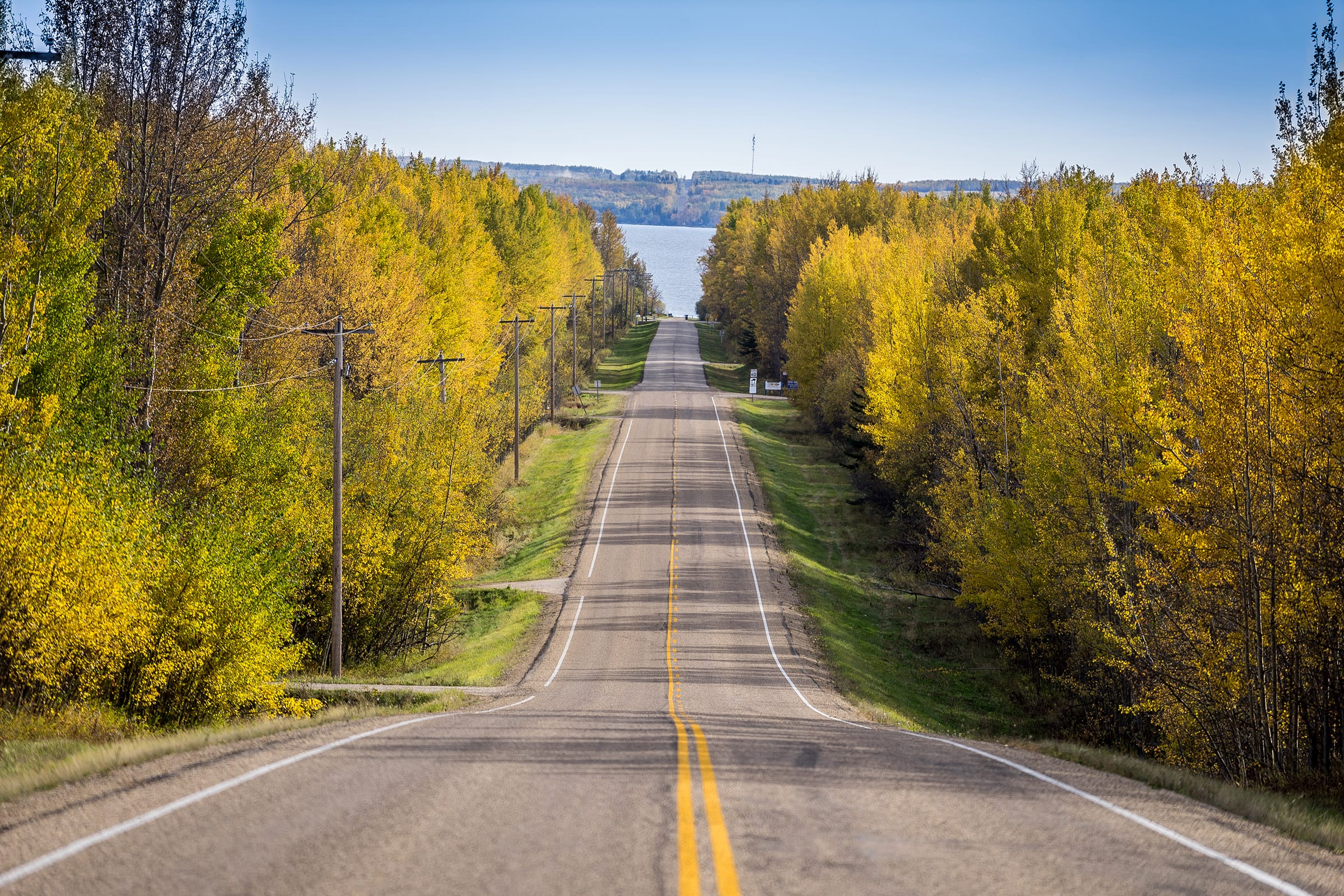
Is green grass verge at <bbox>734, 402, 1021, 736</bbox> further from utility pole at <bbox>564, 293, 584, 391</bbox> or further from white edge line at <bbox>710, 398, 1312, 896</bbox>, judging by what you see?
utility pole at <bbox>564, 293, 584, 391</bbox>

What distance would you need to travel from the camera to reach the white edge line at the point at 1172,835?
6.67 meters

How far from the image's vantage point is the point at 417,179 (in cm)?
6344

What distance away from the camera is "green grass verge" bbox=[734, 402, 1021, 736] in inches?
1118

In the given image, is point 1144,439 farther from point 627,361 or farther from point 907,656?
point 627,361

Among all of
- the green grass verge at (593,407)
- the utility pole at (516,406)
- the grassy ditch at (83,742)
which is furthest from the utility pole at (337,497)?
the green grass verge at (593,407)

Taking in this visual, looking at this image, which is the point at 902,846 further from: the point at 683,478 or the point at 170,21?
the point at 683,478

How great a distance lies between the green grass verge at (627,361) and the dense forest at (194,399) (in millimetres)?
49001

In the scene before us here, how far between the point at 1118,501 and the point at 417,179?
155 feet

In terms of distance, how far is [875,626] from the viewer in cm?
3722

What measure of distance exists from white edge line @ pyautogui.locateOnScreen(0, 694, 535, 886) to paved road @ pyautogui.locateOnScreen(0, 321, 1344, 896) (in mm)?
24

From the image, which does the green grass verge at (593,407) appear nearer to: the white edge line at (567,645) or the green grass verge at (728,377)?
the green grass verge at (728,377)

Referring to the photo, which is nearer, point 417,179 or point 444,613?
point 444,613

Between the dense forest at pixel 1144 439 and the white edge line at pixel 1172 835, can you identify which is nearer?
the white edge line at pixel 1172 835

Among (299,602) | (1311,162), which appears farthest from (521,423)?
(1311,162)
